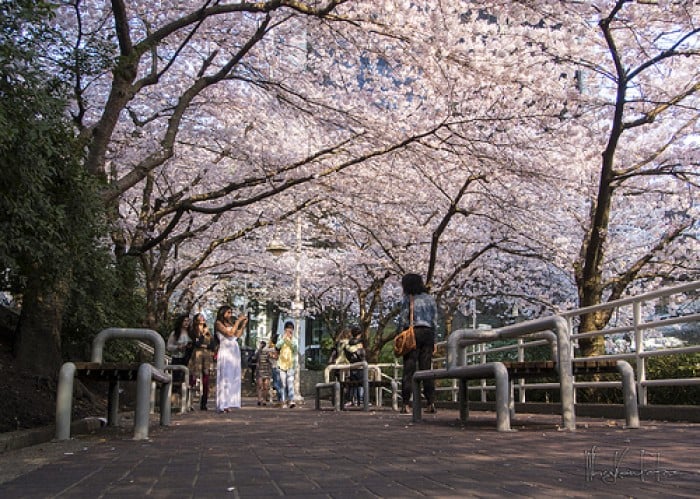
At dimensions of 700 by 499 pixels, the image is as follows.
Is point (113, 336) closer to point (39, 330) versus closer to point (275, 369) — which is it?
point (39, 330)

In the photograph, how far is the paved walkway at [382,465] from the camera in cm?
416

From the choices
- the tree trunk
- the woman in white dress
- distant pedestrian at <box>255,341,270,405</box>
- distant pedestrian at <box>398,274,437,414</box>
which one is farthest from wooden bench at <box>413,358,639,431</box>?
distant pedestrian at <box>255,341,270,405</box>

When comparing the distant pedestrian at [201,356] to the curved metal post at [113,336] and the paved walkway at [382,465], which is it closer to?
the curved metal post at [113,336]

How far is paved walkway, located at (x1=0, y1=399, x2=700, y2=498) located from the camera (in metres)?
4.16

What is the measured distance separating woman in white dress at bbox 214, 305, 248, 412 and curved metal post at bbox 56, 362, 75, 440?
744 cm

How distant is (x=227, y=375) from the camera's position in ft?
49.7

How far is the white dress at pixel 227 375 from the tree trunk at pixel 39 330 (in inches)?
175

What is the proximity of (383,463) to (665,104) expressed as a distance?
972cm

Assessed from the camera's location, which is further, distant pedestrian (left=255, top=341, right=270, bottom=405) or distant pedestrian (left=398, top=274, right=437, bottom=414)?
distant pedestrian (left=255, top=341, right=270, bottom=405)

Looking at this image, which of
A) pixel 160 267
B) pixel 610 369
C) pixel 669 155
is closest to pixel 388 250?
pixel 160 267

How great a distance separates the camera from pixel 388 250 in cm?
2353

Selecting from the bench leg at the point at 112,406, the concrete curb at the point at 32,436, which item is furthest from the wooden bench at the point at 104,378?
the bench leg at the point at 112,406

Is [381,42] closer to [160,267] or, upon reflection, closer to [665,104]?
[665,104]

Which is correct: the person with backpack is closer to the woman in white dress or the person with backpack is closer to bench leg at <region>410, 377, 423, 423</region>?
the woman in white dress
